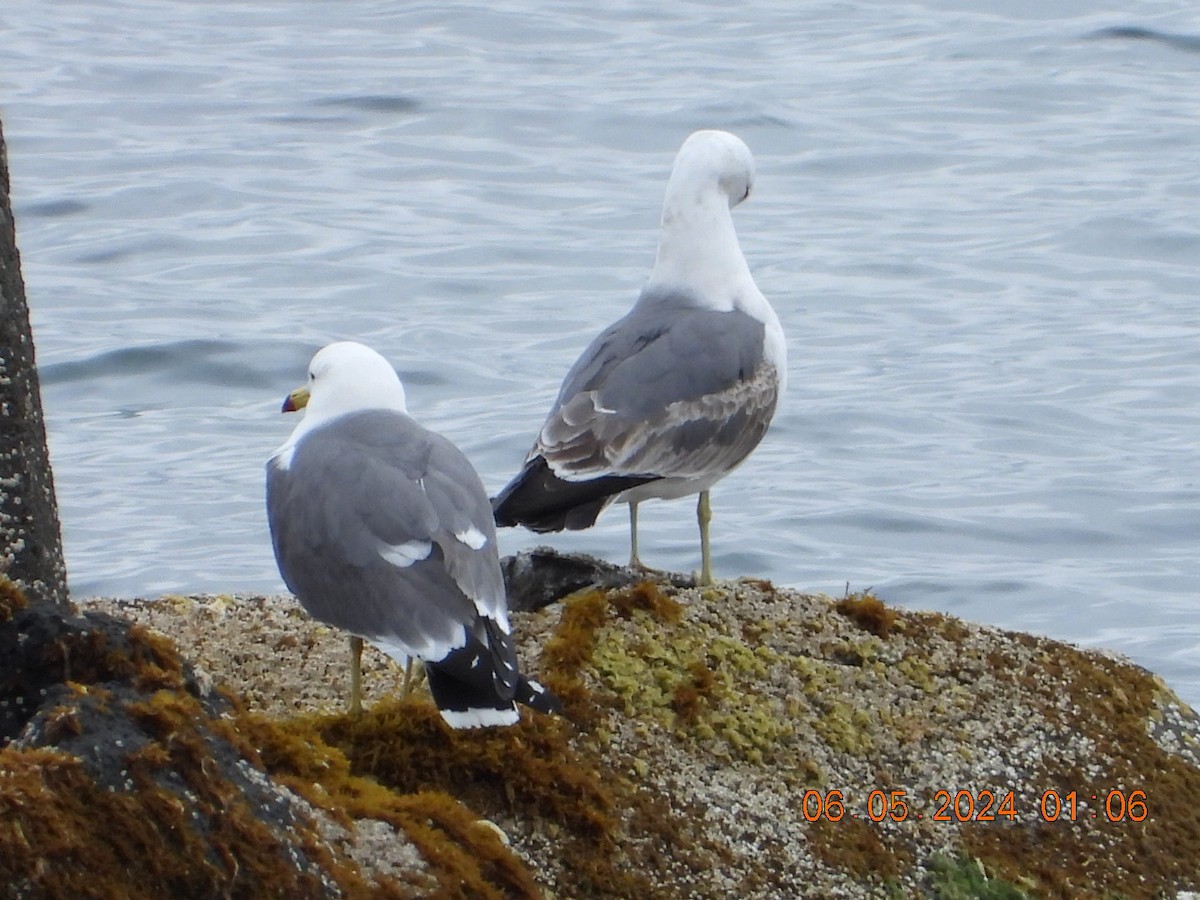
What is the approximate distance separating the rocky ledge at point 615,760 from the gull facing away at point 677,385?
1.44 ft

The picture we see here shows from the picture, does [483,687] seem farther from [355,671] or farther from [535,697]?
[355,671]

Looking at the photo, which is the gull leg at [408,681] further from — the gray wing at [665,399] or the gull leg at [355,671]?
the gray wing at [665,399]

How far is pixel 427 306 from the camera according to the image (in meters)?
14.1

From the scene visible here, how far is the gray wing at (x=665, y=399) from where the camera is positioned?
617 centimetres

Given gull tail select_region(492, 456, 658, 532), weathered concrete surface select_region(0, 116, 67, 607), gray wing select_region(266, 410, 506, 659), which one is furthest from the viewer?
gull tail select_region(492, 456, 658, 532)

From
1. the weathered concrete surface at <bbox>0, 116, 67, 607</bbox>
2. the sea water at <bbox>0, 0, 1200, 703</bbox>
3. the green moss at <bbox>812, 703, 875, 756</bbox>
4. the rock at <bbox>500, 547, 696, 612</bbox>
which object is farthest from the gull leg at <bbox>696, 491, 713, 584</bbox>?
the sea water at <bbox>0, 0, 1200, 703</bbox>

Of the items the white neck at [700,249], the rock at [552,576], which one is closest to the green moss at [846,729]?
the rock at [552,576]

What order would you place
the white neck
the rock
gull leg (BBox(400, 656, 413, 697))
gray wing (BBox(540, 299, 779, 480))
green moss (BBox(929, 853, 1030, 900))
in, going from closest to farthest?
1. green moss (BBox(929, 853, 1030, 900))
2. gull leg (BBox(400, 656, 413, 697))
3. the rock
4. gray wing (BBox(540, 299, 779, 480))
5. the white neck

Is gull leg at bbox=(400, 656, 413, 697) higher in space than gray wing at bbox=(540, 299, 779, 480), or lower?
lower

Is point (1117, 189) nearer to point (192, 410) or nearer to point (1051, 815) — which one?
point (192, 410)

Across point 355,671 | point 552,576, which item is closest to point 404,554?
point 355,671

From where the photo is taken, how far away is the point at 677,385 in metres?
6.47
